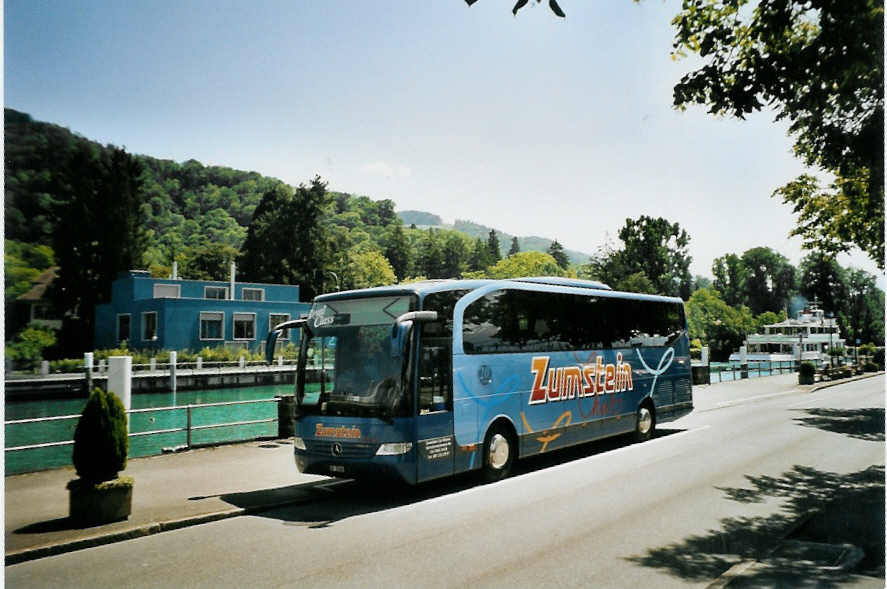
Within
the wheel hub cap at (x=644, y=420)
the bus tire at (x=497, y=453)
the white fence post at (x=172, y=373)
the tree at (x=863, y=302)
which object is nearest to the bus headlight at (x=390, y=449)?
the bus tire at (x=497, y=453)

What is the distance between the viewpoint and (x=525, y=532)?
8016 millimetres

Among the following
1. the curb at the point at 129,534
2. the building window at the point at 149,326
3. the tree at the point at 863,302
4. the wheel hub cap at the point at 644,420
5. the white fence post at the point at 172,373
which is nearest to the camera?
the curb at the point at 129,534

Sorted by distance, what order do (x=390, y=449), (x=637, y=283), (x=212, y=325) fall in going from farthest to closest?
1. (x=637, y=283)
2. (x=212, y=325)
3. (x=390, y=449)

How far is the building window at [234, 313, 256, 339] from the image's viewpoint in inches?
2182

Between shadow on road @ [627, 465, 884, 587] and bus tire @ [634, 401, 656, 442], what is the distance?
16.5 feet

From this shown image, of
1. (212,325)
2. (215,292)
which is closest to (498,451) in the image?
(212,325)

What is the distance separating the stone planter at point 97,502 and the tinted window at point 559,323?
546 cm

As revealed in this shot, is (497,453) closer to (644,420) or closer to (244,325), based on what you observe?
(644,420)

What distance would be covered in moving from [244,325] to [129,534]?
49608 mm

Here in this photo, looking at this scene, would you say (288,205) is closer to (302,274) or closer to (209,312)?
(302,274)

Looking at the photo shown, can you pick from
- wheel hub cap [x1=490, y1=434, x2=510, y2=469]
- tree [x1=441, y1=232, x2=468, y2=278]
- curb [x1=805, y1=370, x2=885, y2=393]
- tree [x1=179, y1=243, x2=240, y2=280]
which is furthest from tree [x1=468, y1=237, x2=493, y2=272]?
wheel hub cap [x1=490, y1=434, x2=510, y2=469]

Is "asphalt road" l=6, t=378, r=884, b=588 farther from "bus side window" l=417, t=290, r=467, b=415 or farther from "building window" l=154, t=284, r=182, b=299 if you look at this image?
"building window" l=154, t=284, r=182, b=299

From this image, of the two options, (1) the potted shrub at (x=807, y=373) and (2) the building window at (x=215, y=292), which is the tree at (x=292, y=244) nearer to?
(2) the building window at (x=215, y=292)

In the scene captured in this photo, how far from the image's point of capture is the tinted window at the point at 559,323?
11.6m
